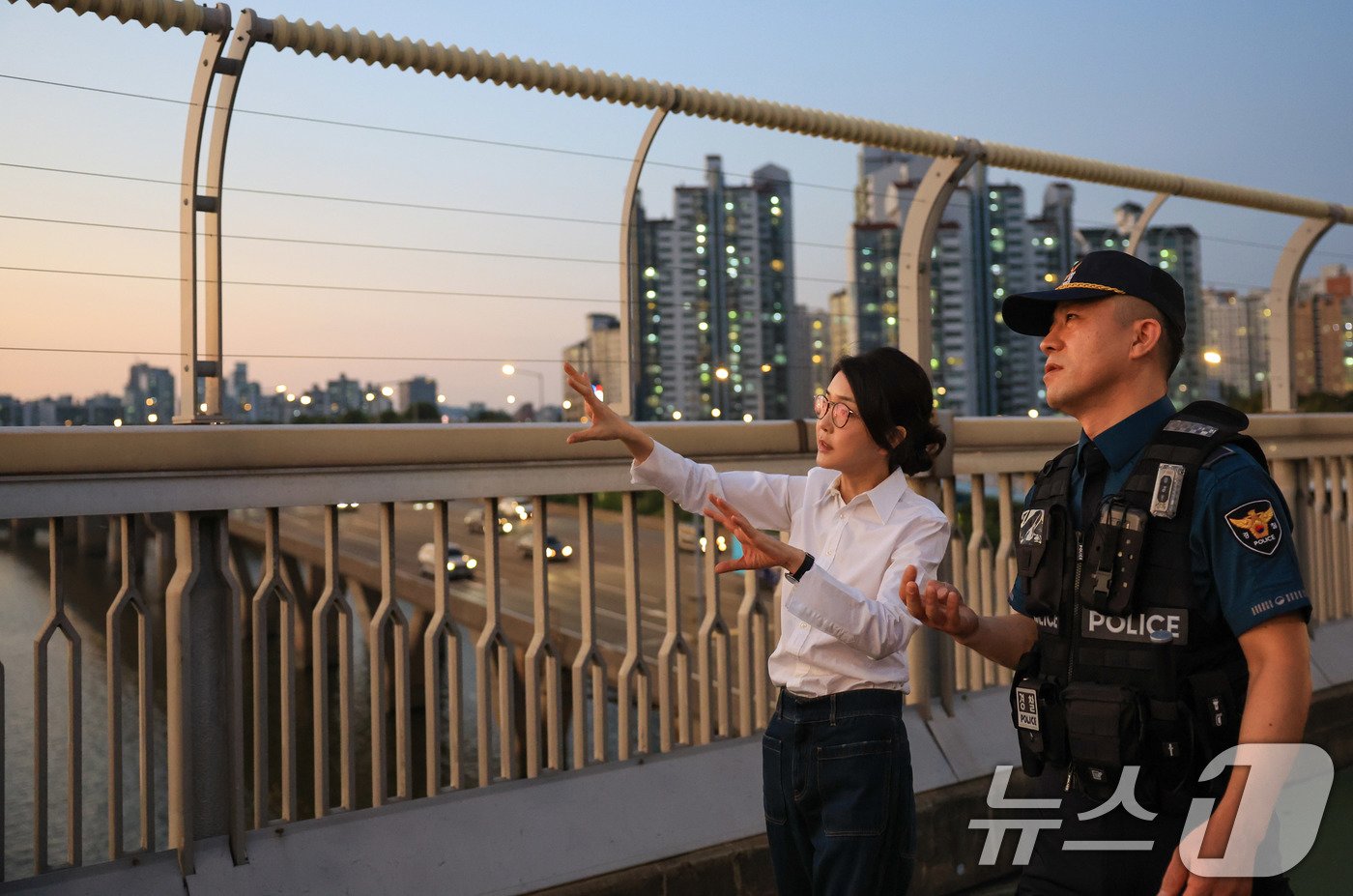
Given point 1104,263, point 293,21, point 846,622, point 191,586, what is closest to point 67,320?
point 191,586

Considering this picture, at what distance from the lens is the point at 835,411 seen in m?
2.64

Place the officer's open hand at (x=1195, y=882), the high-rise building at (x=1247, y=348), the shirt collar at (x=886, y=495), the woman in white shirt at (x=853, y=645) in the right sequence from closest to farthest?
the officer's open hand at (x=1195, y=882)
the woman in white shirt at (x=853, y=645)
the shirt collar at (x=886, y=495)
the high-rise building at (x=1247, y=348)

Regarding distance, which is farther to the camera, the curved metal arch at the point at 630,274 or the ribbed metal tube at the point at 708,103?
the curved metal arch at the point at 630,274

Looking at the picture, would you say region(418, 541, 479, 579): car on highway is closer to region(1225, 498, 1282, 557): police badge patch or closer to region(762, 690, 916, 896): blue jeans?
region(762, 690, 916, 896): blue jeans

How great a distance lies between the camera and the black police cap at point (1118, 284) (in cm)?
205

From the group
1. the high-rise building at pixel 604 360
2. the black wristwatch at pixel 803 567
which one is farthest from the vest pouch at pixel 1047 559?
the high-rise building at pixel 604 360

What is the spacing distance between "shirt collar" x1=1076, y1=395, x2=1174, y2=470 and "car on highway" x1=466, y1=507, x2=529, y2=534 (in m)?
1.85

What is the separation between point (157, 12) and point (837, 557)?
199 cm

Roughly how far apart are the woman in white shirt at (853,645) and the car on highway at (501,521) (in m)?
0.80

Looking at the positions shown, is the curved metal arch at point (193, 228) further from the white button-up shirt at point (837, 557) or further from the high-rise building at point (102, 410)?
the white button-up shirt at point (837, 557)

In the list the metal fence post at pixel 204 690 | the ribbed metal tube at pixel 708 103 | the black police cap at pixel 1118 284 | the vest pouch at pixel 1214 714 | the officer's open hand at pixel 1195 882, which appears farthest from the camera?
the ribbed metal tube at pixel 708 103

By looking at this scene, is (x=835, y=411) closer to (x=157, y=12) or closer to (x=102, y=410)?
(x=102, y=410)

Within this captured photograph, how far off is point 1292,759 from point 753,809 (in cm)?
215

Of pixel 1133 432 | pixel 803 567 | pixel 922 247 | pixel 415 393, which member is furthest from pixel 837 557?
pixel 922 247
